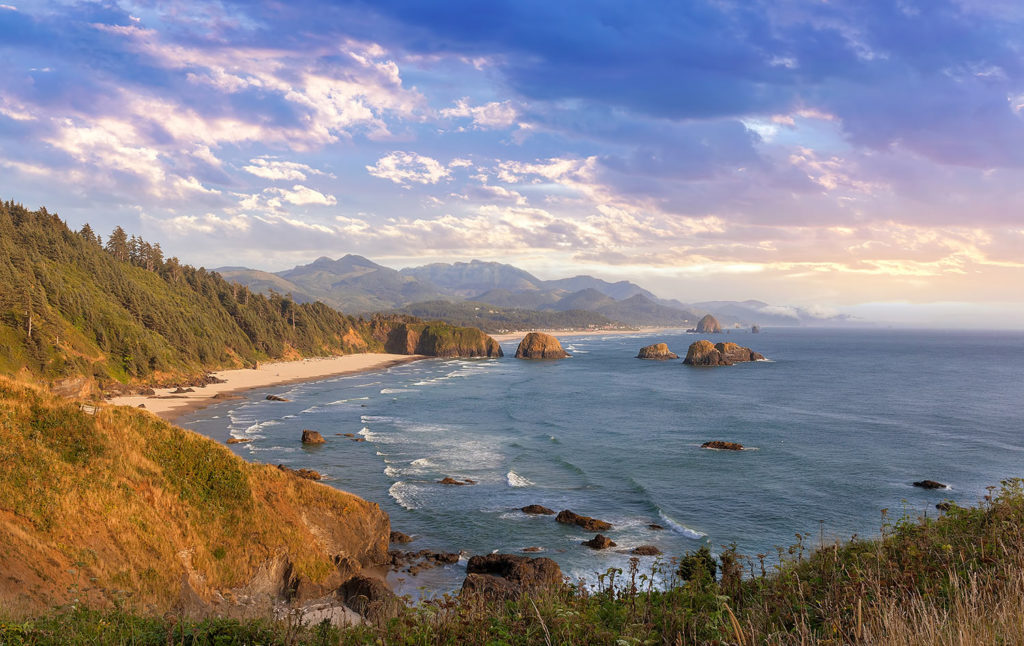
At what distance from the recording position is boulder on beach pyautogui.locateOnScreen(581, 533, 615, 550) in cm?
2850

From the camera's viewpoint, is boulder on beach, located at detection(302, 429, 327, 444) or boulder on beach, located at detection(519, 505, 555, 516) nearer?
boulder on beach, located at detection(519, 505, 555, 516)

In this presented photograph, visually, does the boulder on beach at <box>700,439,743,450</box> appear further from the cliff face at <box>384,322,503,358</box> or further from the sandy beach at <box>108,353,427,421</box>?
the cliff face at <box>384,322,503,358</box>

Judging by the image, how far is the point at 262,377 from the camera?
111m

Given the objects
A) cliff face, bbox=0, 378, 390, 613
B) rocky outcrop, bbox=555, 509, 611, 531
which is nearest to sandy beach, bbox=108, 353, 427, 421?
cliff face, bbox=0, 378, 390, 613

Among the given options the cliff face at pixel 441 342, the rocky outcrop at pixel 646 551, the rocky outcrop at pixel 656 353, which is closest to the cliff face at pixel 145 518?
the rocky outcrop at pixel 646 551

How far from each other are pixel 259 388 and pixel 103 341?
24.5m

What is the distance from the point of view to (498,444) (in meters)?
54.6

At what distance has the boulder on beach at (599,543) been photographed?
2850 cm

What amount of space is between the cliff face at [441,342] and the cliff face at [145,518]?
159599mm

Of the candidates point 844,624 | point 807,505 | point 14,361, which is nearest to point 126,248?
point 14,361

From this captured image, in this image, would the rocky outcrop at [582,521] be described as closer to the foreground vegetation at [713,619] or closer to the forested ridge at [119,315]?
the foreground vegetation at [713,619]

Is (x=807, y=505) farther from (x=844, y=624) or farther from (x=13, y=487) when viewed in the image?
(x=13, y=487)

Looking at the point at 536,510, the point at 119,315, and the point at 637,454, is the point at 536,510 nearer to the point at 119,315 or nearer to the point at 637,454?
the point at 637,454

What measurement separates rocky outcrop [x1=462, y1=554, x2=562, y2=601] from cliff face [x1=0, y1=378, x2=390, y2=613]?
5545 millimetres
